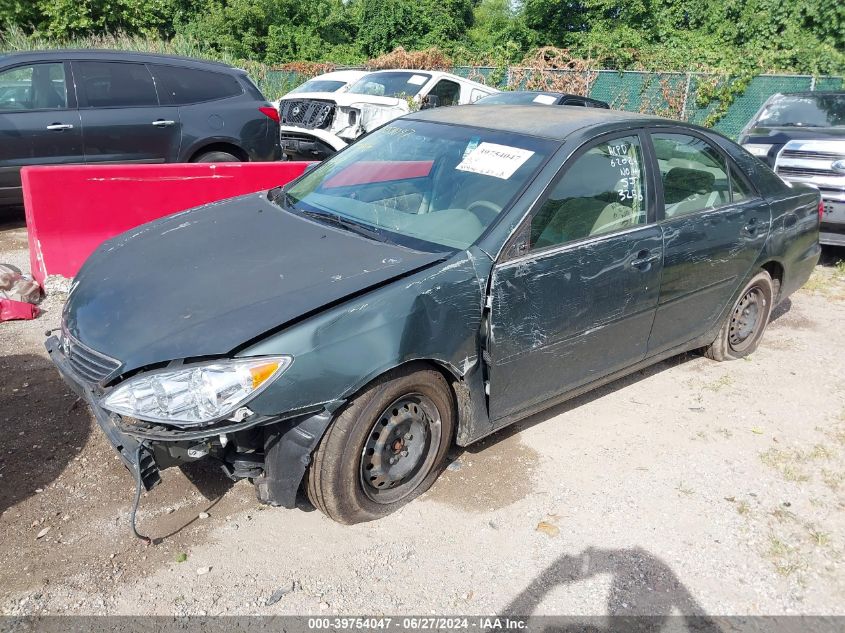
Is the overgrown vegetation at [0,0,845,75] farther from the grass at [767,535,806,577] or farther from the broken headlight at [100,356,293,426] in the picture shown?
the broken headlight at [100,356,293,426]

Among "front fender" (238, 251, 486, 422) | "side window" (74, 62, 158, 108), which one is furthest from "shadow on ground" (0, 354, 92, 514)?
"side window" (74, 62, 158, 108)

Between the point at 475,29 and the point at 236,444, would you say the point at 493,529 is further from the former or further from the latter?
Answer: the point at 475,29

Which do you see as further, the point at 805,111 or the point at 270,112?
the point at 805,111

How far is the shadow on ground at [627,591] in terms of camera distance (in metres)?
2.73

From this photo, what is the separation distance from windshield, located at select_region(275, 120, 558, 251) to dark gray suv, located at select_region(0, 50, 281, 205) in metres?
4.05

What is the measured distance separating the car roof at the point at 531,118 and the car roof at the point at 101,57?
468cm

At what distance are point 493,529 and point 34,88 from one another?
6.73m

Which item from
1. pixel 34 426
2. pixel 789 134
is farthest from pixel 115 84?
pixel 789 134

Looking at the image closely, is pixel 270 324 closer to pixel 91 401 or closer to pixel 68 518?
pixel 91 401

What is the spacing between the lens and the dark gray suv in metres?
7.07

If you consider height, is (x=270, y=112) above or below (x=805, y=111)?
below

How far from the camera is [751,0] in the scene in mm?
21469

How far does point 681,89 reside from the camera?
55.0 ft

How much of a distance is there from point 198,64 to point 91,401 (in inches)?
249
